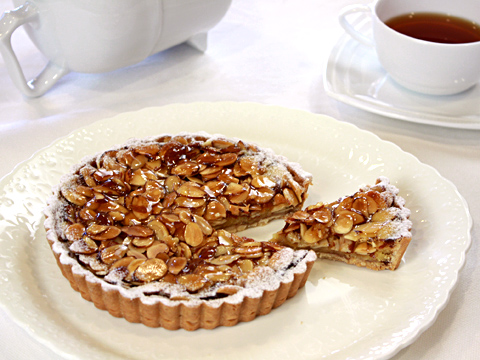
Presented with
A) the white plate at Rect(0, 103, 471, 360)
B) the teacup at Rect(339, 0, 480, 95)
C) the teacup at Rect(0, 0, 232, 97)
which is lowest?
the white plate at Rect(0, 103, 471, 360)

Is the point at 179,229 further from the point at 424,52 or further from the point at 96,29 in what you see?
the point at 424,52

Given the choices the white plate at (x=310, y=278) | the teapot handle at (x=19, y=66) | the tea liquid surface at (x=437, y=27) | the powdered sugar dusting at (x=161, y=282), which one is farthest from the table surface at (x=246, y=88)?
the powdered sugar dusting at (x=161, y=282)

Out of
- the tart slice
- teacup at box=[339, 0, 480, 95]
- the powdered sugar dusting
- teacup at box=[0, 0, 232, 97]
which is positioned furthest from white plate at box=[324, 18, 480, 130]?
the powdered sugar dusting

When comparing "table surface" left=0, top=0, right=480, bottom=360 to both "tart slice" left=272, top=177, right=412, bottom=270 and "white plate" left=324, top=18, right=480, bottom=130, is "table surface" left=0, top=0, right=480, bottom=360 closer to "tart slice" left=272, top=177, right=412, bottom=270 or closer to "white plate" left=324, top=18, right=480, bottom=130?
"white plate" left=324, top=18, right=480, bottom=130

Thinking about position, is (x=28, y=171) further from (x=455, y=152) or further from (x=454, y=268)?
(x=455, y=152)

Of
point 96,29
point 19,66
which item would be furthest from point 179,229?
point 19,66

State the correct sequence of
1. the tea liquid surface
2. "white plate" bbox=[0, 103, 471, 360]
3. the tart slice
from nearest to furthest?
1. "white plate" bbox=[0, 103, 471, 360]
2. the tart slice
3. the tea liquid surface

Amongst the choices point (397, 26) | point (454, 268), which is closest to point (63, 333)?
point (454, 268)

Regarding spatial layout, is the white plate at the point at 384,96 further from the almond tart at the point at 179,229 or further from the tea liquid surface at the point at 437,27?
the almond tart at the point at 179,229
